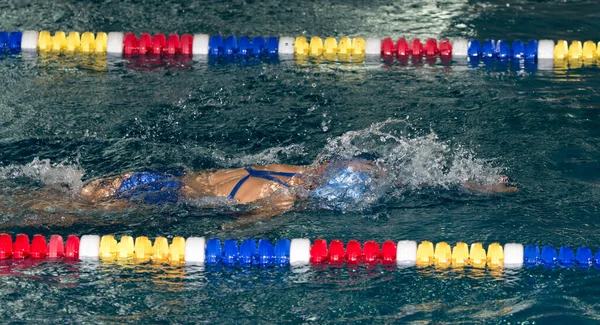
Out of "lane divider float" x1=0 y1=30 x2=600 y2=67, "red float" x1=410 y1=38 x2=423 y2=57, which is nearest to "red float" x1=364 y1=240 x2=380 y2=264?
"lane divider float" x1=0 y1=30 x2=600 y2=67

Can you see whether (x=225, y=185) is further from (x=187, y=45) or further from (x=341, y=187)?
(x=187, y=45)

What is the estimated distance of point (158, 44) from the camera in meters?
7.02

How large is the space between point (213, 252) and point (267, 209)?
1.60 feet

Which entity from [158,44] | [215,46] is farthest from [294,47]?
[158,44]

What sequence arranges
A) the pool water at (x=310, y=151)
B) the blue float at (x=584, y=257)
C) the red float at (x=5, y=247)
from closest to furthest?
the pool water at (x=310, y=151) → the blue float at (x=584, y=257) → the red float at (x=5, y=247)

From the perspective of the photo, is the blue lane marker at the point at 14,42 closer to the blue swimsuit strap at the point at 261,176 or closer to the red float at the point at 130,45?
the red float at the point at 130,45

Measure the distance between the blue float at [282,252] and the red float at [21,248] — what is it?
3.92 feet

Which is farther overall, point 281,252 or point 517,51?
point 517,51

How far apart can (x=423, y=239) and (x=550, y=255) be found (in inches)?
24.2

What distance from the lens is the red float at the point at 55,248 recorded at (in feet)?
14.1

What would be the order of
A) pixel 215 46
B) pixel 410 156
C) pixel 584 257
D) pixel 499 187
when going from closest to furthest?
pixel 584 257 → pixel 499 187 → pixel 410 156 → pixel 215 46

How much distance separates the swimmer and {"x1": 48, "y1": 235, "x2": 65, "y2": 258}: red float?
1.41 ft

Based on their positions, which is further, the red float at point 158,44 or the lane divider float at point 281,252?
the red float at point 158,44

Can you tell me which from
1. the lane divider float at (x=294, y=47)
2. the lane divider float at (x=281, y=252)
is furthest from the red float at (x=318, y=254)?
the lane divider float at (x=294, y=47)
